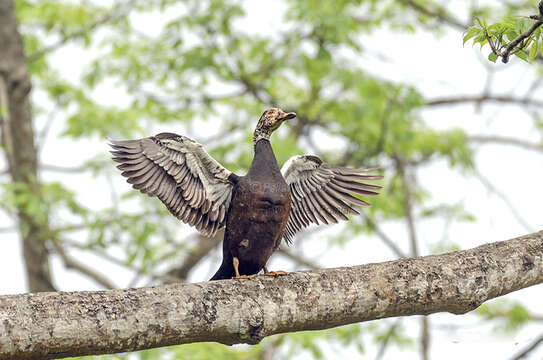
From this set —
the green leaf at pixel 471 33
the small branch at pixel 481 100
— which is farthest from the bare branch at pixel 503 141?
the green leaf at pixel 471 33

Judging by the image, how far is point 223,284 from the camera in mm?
2998

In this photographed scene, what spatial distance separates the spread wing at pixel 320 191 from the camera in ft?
14.4

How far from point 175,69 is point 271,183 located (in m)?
4.08

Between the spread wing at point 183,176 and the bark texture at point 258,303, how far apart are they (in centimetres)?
87

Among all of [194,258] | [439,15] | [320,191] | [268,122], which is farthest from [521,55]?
[194,258]

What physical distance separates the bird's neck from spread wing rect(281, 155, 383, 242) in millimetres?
385

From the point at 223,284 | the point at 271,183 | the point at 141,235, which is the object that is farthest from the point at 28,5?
the point at 223,284

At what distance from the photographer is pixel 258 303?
2939 mm

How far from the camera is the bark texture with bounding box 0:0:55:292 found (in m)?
6.28

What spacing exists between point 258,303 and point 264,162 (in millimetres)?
1131

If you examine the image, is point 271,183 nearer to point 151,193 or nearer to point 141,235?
point 151,193

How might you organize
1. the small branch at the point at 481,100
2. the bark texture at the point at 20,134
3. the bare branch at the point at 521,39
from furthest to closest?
the small branch at the point at 481,100, the bark texture at the point at 20,134, the bare branch at the point at 521,39

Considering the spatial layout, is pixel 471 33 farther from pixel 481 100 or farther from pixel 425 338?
pixel 481 100

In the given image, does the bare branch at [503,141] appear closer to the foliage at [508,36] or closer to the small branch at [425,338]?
the small branch at [425,338]
